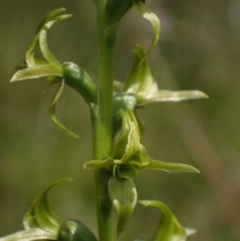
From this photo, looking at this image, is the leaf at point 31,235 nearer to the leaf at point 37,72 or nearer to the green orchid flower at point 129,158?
the green orchid flower at point 129,158

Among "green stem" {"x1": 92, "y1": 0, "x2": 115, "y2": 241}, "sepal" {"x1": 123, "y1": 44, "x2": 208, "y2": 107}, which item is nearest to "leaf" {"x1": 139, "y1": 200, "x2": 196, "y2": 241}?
"green stem" {"x1": 92, "y1": 0, "x2": 115, "y2": 241}

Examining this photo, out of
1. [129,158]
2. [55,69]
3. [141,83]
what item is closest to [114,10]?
[55,69]

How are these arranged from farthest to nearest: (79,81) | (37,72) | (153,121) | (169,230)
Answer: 1. (153,121)
2. (169,230)
3. (79,81)
4. (37,72)

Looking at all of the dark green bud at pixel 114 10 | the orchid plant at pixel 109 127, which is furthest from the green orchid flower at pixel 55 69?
the dark green bud at pixel 114 10

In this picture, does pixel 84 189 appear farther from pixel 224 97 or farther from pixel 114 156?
pixel 114 156

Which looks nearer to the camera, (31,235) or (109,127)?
(109,127)

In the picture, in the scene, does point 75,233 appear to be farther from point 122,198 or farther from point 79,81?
point 79,81

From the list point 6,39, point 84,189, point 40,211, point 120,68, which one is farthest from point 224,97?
point 40,211
